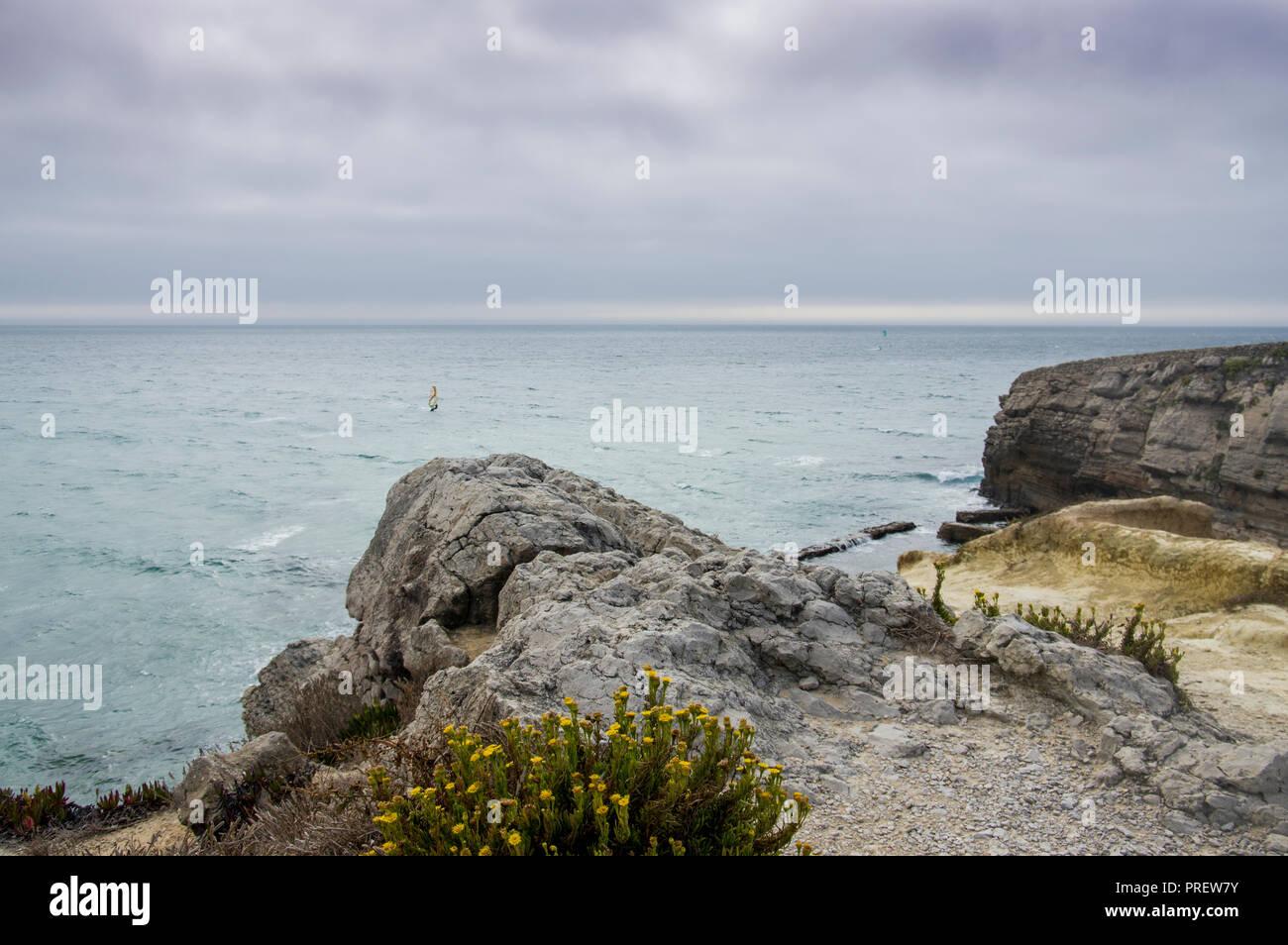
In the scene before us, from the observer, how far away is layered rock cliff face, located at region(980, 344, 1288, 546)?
22.4 metres

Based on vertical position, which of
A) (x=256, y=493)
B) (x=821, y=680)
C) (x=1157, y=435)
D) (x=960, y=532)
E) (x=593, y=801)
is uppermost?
(x=1157, y=435)

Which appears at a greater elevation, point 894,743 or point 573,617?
point 573,617

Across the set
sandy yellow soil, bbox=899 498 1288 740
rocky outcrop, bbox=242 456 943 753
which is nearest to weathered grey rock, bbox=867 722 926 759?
rocky outcrop, bbox=242 456 943 753

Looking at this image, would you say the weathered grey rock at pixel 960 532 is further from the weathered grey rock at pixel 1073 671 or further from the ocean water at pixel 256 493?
the weathered grey rock at pixel 1073 671

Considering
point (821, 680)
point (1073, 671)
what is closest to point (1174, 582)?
point (1073, 671)

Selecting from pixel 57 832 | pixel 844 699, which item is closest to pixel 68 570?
pixel 57 832

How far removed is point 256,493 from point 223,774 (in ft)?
98.1

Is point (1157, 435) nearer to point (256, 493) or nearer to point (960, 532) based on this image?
point (960, 532)

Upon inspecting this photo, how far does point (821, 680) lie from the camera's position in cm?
716

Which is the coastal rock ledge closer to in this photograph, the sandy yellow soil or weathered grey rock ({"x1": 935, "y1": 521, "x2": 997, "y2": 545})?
the sandy yellow soil

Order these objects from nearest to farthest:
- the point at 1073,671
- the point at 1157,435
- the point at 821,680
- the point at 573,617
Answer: the point at 1073,671 < the point at 573,617 < the point at 821,680 < the point at 1157,435

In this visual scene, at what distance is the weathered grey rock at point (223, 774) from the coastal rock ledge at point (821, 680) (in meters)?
1.24
